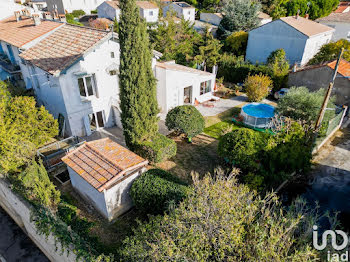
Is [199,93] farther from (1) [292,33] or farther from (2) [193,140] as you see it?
(1) [292,33]

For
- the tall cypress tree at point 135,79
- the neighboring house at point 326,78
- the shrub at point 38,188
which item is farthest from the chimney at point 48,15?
the neighboring house at point 326,78

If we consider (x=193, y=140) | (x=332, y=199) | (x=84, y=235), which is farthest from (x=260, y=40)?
(x=84, y=235)

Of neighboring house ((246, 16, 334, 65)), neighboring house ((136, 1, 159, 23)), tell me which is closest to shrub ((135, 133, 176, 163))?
neighboring house ((246, 16, 334, 65))

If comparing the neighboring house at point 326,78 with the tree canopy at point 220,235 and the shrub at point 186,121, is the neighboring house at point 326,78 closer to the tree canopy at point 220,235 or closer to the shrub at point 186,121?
the shrub at point 186,121

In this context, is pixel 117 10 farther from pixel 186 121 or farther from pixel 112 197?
pixel 112 197

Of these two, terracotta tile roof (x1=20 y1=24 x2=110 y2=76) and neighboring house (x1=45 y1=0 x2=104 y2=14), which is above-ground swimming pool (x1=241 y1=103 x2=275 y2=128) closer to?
terracotta tile roof (x1=20 y1=24 x2=110 y2=76)

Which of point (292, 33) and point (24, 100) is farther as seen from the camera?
point (292, 33)
